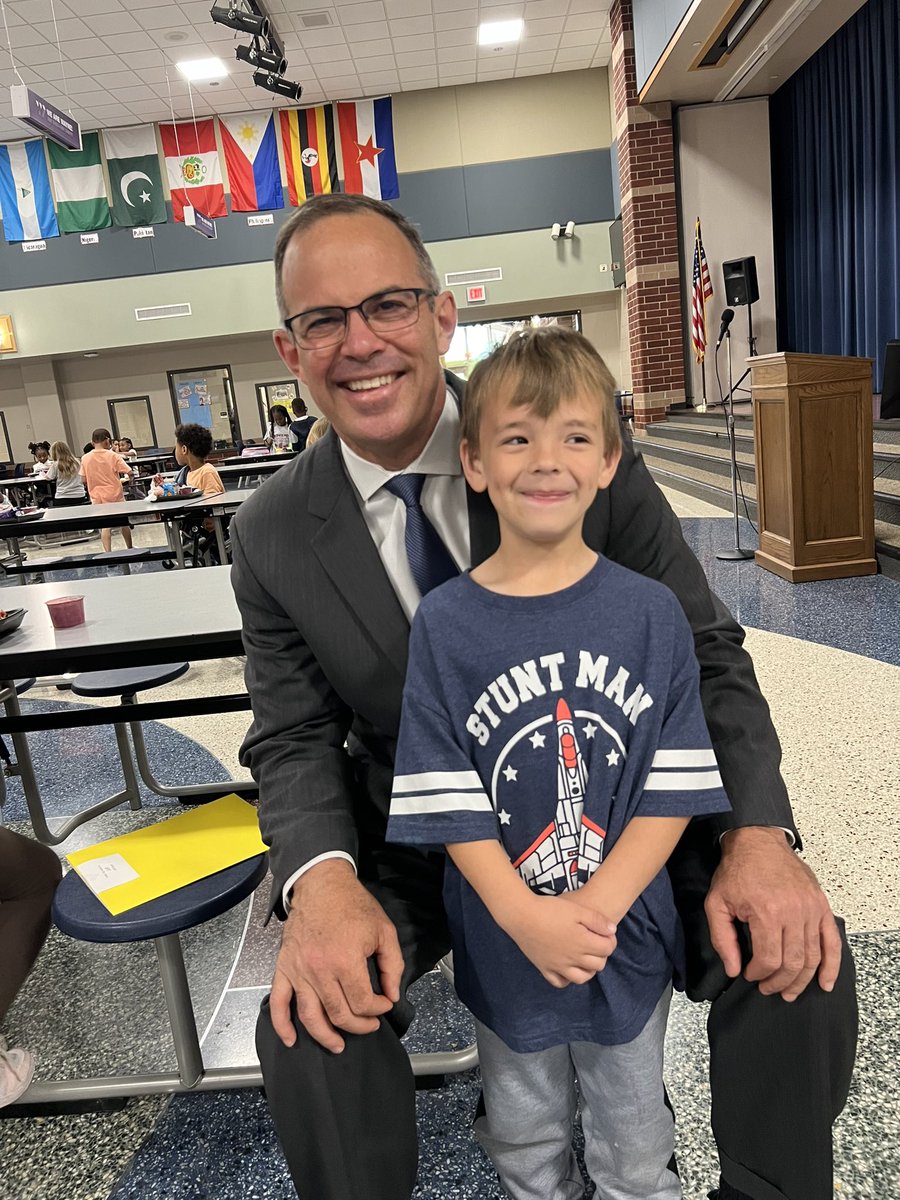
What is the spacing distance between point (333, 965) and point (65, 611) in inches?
49.7

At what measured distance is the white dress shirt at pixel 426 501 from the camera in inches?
47.4

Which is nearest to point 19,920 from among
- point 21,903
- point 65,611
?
point 21,903

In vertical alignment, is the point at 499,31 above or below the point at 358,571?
above

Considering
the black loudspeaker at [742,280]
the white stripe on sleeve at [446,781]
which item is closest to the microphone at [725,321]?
the black loudspeaker at [742,280]

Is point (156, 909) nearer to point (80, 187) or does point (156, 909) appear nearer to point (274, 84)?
point (274, 84)

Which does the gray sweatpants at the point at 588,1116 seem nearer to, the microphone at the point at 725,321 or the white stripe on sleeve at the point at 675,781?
the white stripe on sleeve at the point at 675,781

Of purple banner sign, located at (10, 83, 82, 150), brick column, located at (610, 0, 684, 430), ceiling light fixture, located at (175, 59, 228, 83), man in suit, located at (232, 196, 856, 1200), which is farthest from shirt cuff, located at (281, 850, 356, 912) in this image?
ceiling light fixture, located at (175, 59, 228, 83)

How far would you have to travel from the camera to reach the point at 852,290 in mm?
8477

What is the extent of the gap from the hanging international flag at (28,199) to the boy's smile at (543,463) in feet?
41.3

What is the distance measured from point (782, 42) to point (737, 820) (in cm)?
847

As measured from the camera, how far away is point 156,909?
126cm

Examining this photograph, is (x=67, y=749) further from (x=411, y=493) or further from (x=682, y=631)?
(x=682, y=631)

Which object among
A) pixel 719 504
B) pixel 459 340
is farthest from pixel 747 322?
pixel 459 340

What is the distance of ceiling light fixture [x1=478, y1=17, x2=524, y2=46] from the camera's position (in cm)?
929
